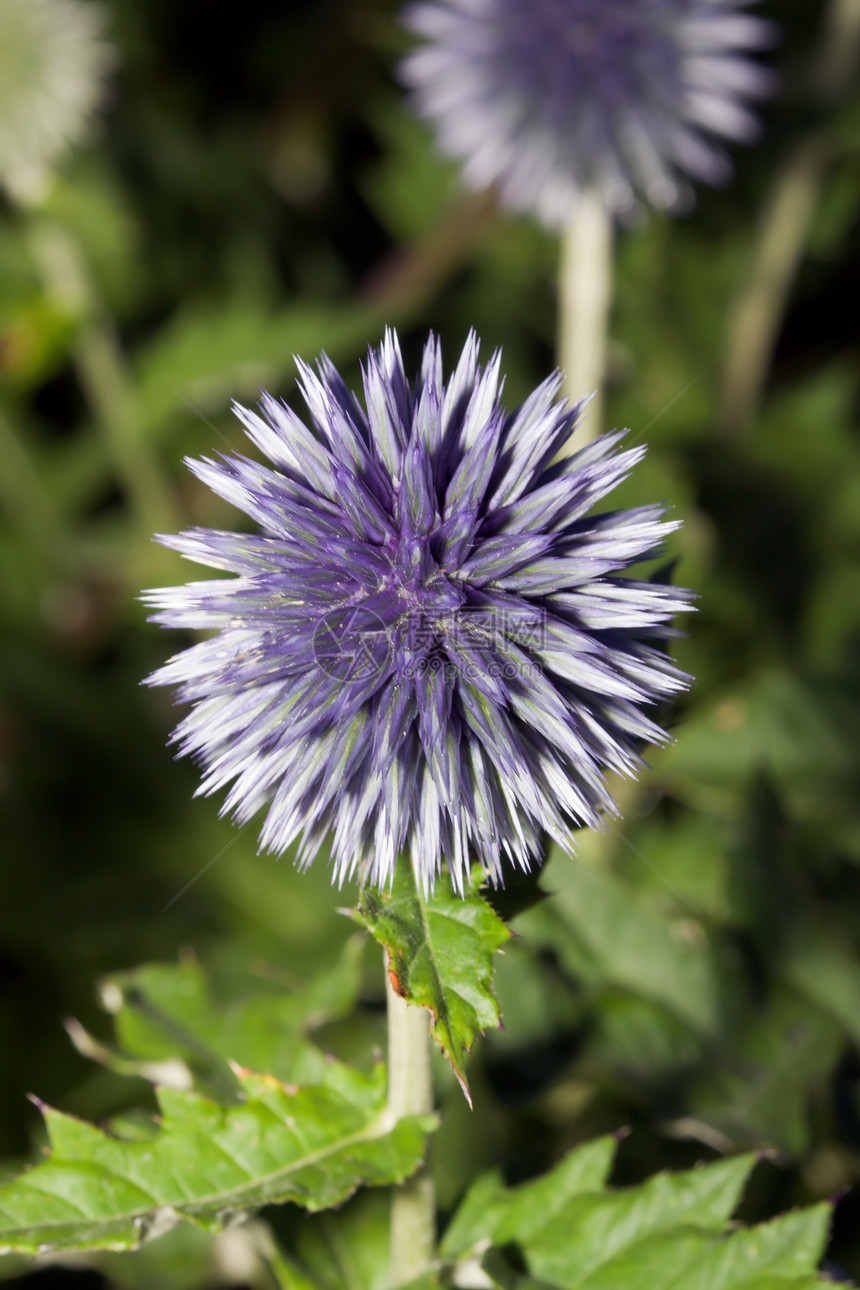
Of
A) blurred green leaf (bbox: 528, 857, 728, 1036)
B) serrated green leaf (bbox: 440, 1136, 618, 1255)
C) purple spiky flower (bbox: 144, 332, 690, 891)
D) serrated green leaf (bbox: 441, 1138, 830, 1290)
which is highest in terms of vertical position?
purple spiky flower (bbox: 144, 332, 690, 891)

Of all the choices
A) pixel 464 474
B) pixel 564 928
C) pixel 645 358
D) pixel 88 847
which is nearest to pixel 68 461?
pixel 88 847

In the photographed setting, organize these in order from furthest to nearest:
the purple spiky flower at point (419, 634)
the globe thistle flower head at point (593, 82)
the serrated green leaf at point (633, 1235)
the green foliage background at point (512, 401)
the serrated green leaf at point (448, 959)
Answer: the globe thistle flower head at point (593, 82) < the green foliage background at point (512, 401) < the serrated green leaf at point (633, 1235) < the purple spiky flower at point (419, 634) < the serrated green leaf at point (448, 959)

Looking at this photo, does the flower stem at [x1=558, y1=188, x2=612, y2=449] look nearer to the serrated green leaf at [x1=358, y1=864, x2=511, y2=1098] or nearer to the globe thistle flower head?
the globe thistle flower head

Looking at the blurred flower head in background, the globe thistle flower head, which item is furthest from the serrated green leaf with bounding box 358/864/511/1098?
the blurred flower head in background

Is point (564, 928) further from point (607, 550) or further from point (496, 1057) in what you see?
point (607, 550)

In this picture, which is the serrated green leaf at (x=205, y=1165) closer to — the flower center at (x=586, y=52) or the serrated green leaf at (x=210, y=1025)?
the serrated green leaf at (x=210, y=1025)

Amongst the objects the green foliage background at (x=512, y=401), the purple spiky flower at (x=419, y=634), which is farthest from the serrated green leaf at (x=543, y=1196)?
the purple spiky flower at (x=419, y=634)
